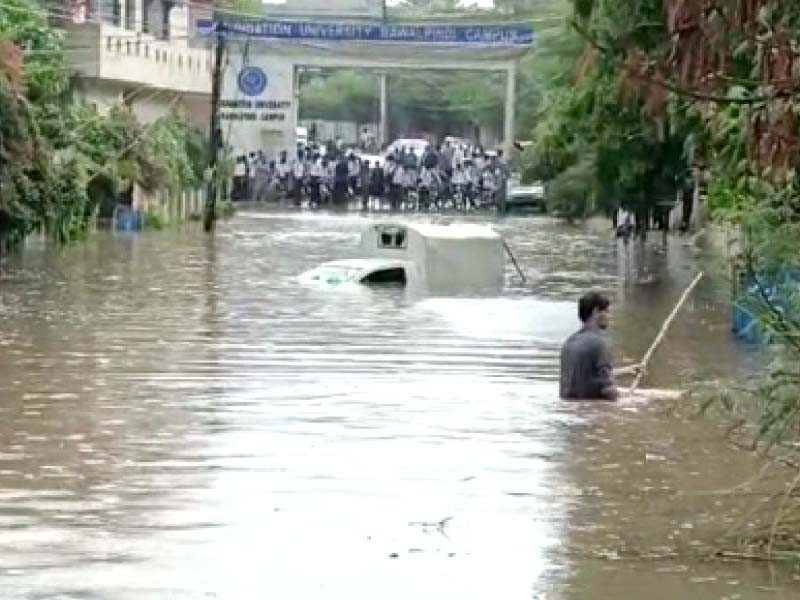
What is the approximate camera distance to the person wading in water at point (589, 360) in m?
16.4

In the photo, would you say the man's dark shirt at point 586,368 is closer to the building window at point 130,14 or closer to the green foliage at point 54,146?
the green foliage at point 54,146

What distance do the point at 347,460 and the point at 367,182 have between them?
62.4 meters

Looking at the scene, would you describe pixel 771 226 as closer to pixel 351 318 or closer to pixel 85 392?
pixel 85 392

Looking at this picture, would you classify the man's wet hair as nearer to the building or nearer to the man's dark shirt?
the man's dark shirt

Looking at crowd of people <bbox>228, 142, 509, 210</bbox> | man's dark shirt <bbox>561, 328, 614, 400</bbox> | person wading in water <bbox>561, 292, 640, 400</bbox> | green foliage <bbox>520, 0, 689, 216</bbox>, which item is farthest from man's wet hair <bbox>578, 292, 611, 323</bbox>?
crowd of people <bbox>228, 142, 509, 210</bbox>

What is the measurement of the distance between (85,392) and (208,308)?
10833 millimetres

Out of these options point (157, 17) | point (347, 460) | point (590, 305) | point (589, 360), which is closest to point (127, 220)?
point (157, 17)

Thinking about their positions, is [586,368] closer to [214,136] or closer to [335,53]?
[214,136]

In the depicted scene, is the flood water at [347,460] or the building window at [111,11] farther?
the building window at [111,11]

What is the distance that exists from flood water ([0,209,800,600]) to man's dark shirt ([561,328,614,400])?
0.25 metres

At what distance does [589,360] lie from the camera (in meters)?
16.7

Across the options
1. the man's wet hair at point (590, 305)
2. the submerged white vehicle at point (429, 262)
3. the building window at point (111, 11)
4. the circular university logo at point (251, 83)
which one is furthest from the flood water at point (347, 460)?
the building window at point (111, 11)

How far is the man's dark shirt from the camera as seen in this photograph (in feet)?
54.2

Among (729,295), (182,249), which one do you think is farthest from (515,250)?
(729,295)
